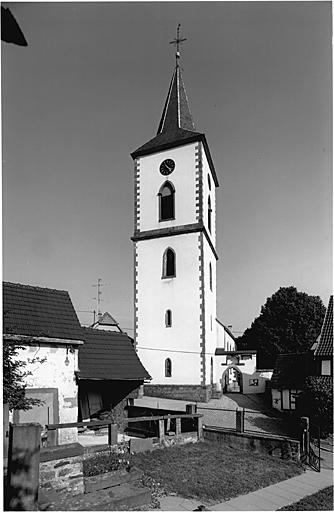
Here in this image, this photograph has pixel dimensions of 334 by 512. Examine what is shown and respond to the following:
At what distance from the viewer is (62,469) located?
658 centimetres

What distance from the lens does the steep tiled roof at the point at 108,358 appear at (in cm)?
1353

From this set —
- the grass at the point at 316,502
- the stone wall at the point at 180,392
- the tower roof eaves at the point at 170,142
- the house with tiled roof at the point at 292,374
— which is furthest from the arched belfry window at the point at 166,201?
the grass at the point at 316,502

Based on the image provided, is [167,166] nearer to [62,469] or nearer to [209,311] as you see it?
[209,311]

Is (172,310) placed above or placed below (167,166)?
below

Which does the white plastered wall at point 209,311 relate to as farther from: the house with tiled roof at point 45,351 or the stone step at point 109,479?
the stone step at point 109,479

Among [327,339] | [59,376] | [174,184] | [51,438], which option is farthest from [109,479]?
[174,184]

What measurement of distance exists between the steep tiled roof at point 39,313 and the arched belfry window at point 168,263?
9.20 meters

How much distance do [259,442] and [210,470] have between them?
237 cm

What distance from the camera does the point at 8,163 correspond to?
6609 millimetres

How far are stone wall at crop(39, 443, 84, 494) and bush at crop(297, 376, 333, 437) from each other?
8.21 m

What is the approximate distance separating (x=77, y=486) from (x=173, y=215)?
16777 millimetres

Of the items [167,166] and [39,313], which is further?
[167,166]

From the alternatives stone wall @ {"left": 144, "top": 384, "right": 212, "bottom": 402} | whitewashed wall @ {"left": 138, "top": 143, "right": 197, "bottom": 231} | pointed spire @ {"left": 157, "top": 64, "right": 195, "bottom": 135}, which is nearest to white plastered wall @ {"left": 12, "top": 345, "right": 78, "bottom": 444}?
stone wall @ {"left": 144, "top": 384, "right": 212, "bottom": 402}

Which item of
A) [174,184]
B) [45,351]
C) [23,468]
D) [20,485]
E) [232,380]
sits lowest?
[232,380]
